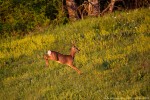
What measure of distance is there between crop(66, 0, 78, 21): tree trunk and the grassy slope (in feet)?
7.24

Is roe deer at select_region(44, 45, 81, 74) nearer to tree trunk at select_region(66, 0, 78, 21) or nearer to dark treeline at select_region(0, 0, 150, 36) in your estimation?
dark treeline at select_region(0, 0, 150, 36)

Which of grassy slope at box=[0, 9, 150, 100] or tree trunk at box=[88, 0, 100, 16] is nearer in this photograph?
grassy slope at box=[0, 9, 150, 100]

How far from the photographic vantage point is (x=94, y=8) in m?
19.6

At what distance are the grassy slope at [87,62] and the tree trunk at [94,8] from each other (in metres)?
2.32

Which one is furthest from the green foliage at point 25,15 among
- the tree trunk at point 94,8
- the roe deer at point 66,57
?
the roe deer at point 66,57

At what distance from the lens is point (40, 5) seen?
20.6 m

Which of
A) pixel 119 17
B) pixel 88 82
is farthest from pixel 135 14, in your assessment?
pixel 88 82

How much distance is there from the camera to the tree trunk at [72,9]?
20.2 meters

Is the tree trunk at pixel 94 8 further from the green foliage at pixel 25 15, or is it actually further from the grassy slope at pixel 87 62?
the grassy slope at pixel 87 62

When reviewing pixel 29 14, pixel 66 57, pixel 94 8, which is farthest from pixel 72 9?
pixel 66 57

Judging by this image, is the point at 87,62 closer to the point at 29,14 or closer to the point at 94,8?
the point at 94,8

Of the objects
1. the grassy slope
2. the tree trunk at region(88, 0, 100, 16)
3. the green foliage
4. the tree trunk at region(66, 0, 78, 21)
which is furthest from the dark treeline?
the grassy slope

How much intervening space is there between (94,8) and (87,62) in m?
7.85

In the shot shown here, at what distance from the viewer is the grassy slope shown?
381 inches
